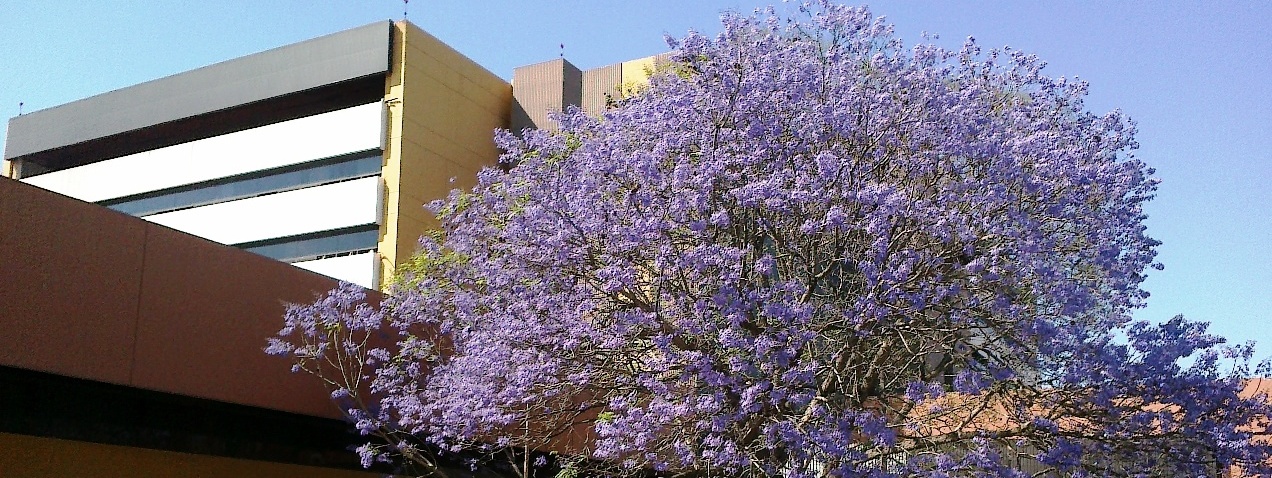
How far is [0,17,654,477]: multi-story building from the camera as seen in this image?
958 centimetres

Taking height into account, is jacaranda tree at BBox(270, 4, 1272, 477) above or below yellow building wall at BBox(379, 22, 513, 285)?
below

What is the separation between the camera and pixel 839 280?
11266 millimetres

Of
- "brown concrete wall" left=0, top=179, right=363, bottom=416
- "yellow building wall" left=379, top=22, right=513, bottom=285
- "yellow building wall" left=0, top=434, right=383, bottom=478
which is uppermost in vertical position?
"yellow building wall" left=379, top=22, right=513, bottom=285

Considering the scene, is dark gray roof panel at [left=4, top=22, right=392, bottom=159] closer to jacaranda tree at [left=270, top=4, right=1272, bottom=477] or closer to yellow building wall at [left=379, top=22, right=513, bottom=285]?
yellow building wall at [left=379, top=22, right=513, bottom=285]

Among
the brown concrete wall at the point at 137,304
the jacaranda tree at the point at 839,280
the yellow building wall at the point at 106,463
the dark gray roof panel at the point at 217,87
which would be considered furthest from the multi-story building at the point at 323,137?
the jacaranda tree at the point at 839,280

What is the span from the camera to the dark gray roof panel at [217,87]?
24406 millimetres

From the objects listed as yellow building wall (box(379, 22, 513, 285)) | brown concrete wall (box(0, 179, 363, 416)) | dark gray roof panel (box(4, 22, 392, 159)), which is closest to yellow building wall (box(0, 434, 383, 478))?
brown concrete wall (box(0, 179, 363, 416))

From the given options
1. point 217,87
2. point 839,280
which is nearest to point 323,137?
point 217,87

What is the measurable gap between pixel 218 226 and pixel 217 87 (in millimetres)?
3004

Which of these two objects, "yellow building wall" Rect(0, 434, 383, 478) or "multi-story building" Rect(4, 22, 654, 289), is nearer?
"yellow building wall" Rect(0, 434, 383, 478)

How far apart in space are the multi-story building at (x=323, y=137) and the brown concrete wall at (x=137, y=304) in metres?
11.4

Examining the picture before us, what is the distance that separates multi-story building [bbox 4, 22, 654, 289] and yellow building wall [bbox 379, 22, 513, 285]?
3 cm

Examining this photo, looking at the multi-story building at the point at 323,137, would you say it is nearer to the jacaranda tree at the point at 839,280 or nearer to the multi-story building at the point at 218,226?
the multi-story building at the point at 218,226

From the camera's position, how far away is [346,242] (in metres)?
24.1
